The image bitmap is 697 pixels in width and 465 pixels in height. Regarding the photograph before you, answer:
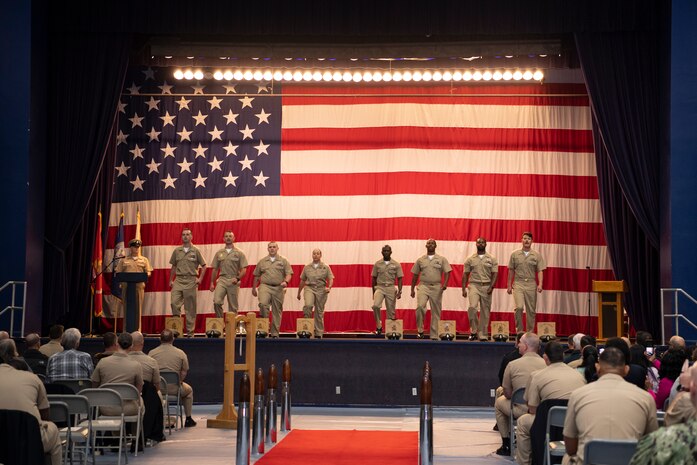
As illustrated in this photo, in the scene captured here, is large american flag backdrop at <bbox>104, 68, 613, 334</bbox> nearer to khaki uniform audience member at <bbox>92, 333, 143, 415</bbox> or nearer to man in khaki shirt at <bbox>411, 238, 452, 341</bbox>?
man in khaki shirt at <bbox>411, 238, 452, 341</bbox>

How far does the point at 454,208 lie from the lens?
18.8m

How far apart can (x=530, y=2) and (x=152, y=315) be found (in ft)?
28.1

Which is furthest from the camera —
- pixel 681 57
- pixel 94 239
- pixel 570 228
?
pixel 570 228

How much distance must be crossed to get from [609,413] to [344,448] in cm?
530

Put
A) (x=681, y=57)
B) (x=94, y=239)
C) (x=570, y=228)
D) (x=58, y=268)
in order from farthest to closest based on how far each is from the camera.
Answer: (x=570, y=228)
(x=94, y=239)
(x=58, y=268)
(x=681, y=57)

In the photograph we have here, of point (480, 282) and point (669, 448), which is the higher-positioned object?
point (480, 282)

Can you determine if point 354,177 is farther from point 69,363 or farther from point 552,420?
point 552,420

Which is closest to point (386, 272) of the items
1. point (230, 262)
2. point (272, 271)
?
point (272, 271)

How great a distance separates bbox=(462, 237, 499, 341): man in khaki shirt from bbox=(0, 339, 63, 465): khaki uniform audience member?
33.8ft

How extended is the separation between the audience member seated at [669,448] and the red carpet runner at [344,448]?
653 centimetres

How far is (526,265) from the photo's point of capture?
54.7 ft

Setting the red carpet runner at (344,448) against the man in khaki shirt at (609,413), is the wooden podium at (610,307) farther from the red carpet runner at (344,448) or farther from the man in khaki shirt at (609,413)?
the man in khaki shirt at (609,413)

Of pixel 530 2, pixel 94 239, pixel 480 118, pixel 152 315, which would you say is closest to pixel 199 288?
pixel 152 315

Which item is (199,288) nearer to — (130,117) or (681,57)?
(130,117)
